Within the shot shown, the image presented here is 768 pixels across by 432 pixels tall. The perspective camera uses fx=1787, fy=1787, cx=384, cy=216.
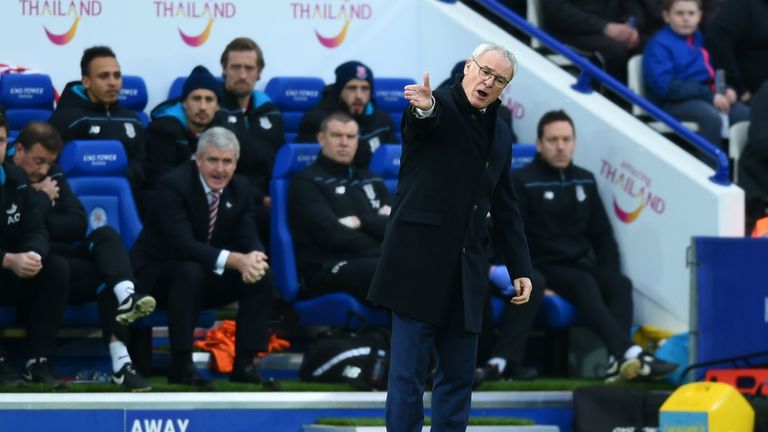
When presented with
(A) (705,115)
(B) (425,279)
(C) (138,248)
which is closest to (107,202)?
(C) (138,248)

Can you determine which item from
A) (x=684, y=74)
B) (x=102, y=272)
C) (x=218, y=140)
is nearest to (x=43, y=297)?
(x=102, y=272)

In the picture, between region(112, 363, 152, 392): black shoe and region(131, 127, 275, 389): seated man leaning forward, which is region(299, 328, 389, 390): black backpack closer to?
region(131, 127, 275, 389): seated man leaning forward

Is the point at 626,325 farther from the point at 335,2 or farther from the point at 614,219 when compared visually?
the point at 335,2

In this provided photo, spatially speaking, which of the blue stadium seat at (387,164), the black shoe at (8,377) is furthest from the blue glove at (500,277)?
the black shoe at (8,377)

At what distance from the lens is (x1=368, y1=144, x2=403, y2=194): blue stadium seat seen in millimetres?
9859

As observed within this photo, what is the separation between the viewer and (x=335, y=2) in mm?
11383

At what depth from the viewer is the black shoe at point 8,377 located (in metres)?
8.20

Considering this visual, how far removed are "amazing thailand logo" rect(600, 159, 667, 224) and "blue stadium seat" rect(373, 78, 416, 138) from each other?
1.38 m

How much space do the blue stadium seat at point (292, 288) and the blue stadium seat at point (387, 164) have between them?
568mm

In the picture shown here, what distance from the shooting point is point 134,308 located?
8.23 m

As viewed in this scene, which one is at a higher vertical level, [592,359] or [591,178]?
[591,178]

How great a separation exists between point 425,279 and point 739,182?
463cm

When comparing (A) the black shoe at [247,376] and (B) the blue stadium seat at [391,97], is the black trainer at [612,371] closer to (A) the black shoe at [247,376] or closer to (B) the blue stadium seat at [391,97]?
(A) the black shoe at [247,376]

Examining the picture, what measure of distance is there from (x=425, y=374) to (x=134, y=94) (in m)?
4.35
